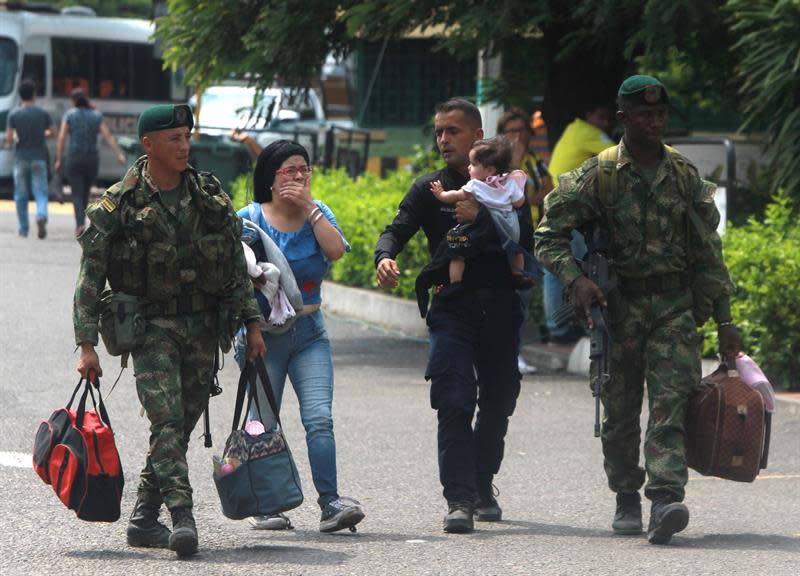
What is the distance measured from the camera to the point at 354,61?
34.2 meters

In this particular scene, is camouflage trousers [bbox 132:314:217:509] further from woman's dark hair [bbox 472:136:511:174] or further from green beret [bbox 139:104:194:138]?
woman's dark hair [bbox 472:136:511:174]

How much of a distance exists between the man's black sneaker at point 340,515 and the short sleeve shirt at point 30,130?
48.7ft

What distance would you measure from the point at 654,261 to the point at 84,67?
2499 cm

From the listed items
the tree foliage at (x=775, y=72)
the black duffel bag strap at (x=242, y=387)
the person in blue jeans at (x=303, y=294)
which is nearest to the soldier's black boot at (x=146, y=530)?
the black duffel bag strap at (x=242, y=387)

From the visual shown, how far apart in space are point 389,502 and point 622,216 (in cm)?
188

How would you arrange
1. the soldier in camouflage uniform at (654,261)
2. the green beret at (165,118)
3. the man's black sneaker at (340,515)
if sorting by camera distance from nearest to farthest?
the green beret at (165,118) < the soldier in camouflage uniform at (654,261) < the man's black sneaker at (340,515)

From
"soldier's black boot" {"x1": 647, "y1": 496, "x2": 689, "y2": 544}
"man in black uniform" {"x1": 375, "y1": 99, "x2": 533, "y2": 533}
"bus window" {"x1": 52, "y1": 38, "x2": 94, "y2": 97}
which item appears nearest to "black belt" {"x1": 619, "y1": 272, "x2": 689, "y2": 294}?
"man in black uniform" {"x1": 375, "y1": 99, "x2": 533, "y2": 533}

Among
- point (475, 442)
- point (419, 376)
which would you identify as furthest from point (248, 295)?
point (419, 376)

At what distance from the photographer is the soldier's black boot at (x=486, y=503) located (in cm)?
714

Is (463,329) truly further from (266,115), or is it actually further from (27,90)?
(27,90)

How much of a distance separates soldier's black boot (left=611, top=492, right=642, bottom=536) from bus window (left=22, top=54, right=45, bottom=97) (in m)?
23.7

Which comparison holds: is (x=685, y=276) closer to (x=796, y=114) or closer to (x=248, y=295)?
(x=248, y=295)

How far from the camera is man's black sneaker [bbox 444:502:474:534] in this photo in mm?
6777

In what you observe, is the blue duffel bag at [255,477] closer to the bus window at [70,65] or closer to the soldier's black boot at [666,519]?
the soldier's black boot at [666,519]
